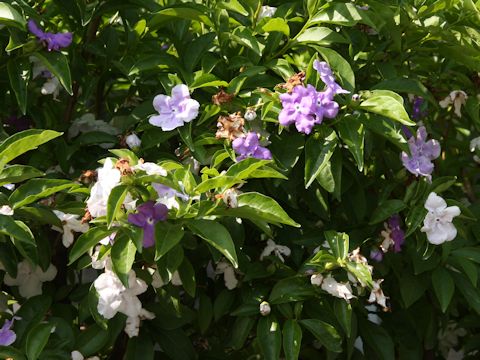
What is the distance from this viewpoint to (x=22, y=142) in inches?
60.5

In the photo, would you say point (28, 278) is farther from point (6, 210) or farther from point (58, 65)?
point (58, 65)

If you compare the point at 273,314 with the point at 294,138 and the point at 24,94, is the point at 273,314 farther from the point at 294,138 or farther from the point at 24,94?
the point at 24,94

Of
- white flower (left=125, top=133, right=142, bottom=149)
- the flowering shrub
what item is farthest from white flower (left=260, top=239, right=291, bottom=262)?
white flower (left=125, top=133, right=142, bottom=149)

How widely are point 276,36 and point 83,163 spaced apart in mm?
502

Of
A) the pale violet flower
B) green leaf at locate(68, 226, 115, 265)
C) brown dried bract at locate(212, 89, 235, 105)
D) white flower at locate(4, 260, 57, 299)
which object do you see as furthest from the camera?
white flower at locate(4, 260, 57, 299)

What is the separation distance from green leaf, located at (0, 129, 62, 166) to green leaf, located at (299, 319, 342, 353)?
60 centimetres

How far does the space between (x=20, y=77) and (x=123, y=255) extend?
487 mm

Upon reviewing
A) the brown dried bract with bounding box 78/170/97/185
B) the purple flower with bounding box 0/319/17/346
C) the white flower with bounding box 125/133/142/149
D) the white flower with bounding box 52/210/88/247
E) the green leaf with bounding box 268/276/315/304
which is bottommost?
the green leaf with bounding box 268/276/315/304

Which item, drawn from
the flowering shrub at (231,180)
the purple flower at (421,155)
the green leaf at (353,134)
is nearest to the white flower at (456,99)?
the flowering shrub at (231,180)

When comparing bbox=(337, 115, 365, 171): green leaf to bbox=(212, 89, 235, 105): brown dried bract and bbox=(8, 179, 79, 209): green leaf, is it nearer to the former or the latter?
bbox=(212, 89, 235, 105): brown dried bract

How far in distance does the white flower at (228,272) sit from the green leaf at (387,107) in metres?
0.41

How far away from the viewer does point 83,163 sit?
2004 millimetres

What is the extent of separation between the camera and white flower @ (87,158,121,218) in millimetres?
1502

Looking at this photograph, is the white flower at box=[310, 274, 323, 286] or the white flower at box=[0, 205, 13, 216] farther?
the white flower at box=[310, 274, 323, 286]
